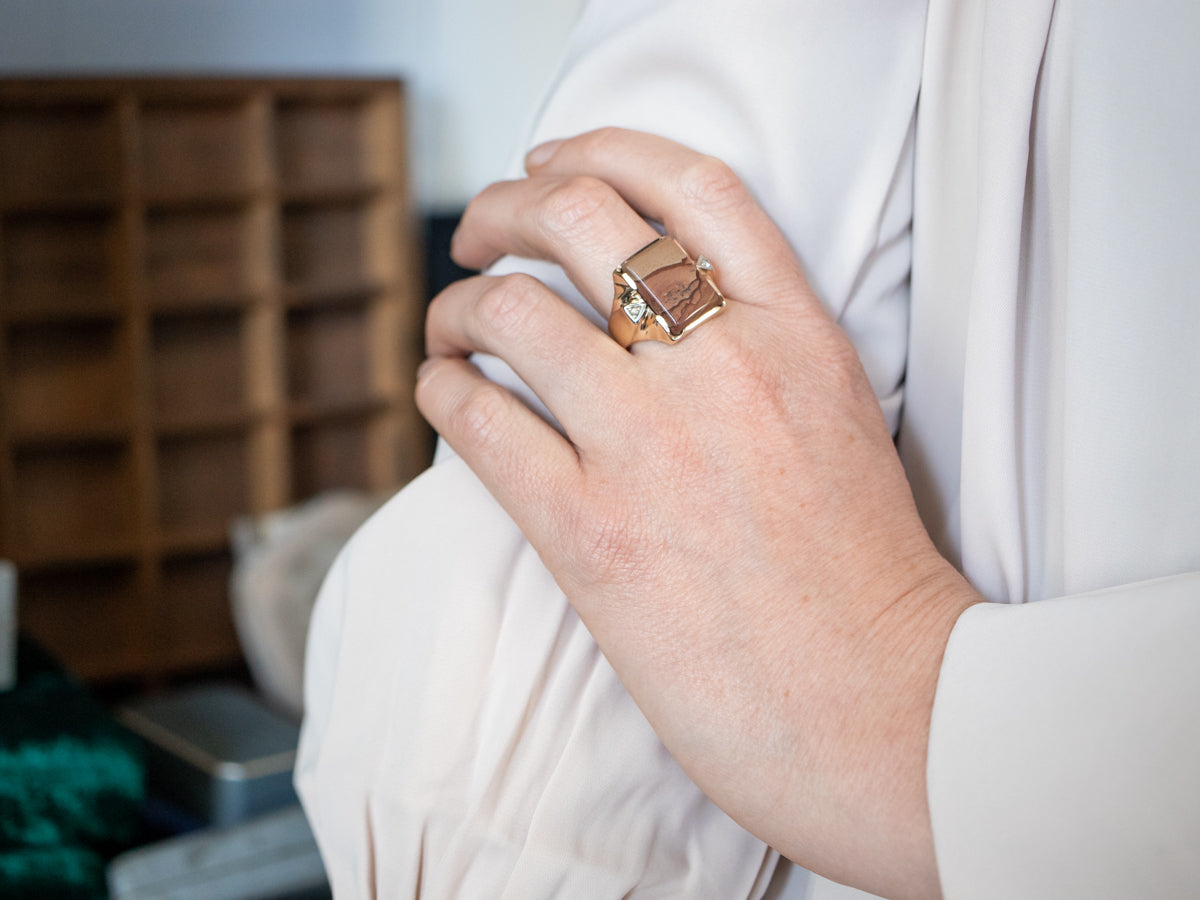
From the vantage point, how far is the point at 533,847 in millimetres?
485

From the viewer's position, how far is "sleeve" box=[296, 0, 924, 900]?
493mm

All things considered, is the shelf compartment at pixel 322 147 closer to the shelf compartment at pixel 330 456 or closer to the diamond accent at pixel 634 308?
the shelf compartment at pixel 330 456

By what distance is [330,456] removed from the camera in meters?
2.95

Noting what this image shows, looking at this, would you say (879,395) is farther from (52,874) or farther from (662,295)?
(52,874)

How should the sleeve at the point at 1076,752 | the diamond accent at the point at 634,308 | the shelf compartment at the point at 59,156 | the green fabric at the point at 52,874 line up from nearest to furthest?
the sleeve at the point at 1076,752 < the diamond accent at the point at 634,308 < the green fabric at the point at 52,874 < the shelf compartment at the point at 59,156

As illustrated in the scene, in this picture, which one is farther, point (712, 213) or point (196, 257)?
point (196, 257)

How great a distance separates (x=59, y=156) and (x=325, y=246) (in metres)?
0.69

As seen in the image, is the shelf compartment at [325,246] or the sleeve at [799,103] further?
the shelf compartment at [325,246]

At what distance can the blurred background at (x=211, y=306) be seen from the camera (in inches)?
96.3

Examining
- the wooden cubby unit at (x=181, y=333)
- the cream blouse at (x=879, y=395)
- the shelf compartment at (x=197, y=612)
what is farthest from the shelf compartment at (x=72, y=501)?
the cream blouse at (x=879, y=395)

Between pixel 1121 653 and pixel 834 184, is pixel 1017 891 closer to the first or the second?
pixel 1121 653

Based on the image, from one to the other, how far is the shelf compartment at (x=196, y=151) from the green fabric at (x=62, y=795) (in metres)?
1.44

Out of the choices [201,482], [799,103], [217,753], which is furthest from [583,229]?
[201,482]

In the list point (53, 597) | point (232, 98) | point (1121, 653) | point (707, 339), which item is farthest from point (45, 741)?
point (232, 98)
